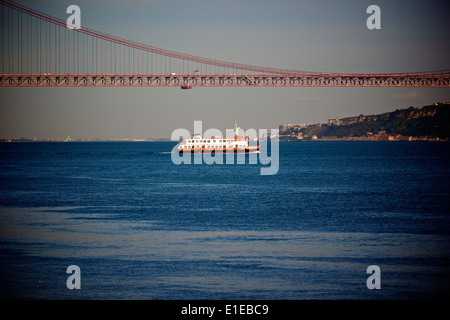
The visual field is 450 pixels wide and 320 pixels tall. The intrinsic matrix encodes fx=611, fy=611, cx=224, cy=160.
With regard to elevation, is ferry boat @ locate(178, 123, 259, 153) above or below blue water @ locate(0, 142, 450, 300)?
above

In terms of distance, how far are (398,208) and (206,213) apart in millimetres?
8273

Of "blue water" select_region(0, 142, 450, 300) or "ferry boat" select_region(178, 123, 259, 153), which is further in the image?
"ferry boat" select_region(178, 123, 259, 153)

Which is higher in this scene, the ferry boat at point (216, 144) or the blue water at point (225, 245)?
the ferry boat at point (216, 144)

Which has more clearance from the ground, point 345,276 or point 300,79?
point 300,79

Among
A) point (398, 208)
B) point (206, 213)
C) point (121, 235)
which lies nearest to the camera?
point (121, 235)

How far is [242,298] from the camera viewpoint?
38.7 feet

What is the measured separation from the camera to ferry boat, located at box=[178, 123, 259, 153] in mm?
88500

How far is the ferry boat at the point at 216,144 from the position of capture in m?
88.5

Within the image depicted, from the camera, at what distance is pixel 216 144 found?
290ft

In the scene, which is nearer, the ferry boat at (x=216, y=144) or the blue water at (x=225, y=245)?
the blue water at (x=225, y=245)

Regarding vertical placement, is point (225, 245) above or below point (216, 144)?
below

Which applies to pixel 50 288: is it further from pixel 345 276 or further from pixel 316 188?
pixel 316 188

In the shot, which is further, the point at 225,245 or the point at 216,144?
the point at 216,144

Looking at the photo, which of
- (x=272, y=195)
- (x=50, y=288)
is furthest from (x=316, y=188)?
(x=50, y=288)
